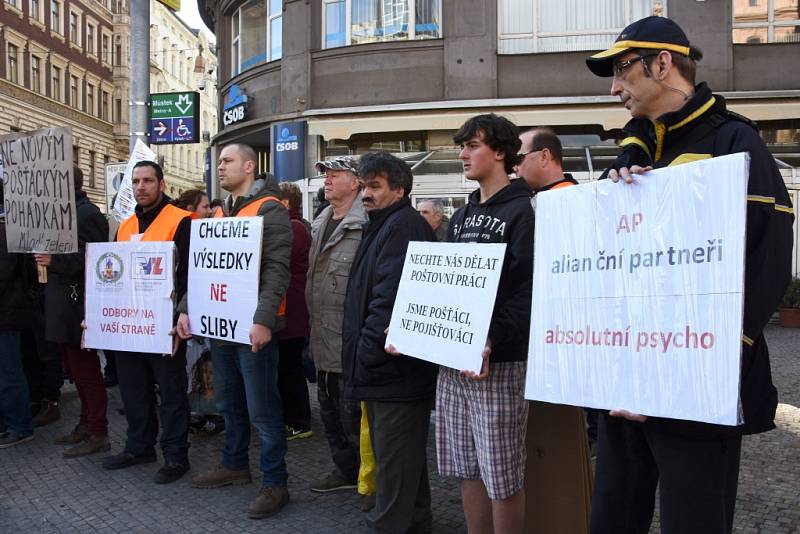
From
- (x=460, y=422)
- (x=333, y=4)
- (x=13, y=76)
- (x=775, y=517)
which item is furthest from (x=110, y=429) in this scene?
(x=13, y=76)

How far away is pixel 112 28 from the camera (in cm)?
5303

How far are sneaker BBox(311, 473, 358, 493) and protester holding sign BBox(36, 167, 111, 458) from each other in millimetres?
1891

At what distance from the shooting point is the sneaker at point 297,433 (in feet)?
18.5

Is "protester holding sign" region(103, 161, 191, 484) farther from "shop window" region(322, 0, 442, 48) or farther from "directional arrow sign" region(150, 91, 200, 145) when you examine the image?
"shop window" region(322, 0, 442, 48)

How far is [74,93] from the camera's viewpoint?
154 feet

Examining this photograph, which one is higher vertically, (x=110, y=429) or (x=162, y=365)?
(x=162, y=365)

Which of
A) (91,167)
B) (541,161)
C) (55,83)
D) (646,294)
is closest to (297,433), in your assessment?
(541,161)

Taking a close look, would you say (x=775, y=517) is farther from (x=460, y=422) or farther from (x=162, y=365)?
(x=162, y=365)

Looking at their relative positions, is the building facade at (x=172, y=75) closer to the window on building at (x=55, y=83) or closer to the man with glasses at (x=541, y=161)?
the window on building at (x=55, y=83)

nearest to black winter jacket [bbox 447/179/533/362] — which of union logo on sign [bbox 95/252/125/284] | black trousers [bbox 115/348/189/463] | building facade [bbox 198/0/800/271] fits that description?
black trousers [bbox 115/348/189/463]

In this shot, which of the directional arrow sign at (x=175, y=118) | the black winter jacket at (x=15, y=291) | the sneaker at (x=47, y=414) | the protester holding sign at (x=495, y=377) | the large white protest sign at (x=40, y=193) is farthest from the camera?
the directional arrow sign at (x=175, y=118)

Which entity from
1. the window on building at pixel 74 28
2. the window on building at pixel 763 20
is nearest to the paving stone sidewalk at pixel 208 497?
the window on building at pixel 763 20

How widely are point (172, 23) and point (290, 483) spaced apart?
67483 mm

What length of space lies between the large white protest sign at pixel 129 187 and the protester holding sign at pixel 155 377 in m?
1.51
